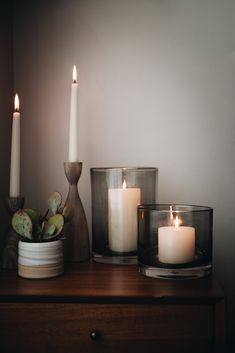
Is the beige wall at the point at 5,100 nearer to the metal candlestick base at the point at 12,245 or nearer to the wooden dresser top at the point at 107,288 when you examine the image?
the metal candlestick base at the point at 12,245

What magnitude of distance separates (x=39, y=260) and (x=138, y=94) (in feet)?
1.65

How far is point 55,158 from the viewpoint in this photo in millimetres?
1100

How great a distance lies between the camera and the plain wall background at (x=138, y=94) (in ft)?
3.50

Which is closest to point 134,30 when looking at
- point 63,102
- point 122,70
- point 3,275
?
point 122,70

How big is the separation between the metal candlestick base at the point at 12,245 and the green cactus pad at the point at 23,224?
0.25 feet

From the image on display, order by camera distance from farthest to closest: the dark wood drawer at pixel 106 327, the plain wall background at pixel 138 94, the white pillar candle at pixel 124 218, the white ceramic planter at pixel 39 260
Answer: the plain wall background at pixel 138 94 → the white pillar candle at pixel 124 218 → the white ceramic planter at pixel 39 260 → the dark wood drawer at pixel 106 327

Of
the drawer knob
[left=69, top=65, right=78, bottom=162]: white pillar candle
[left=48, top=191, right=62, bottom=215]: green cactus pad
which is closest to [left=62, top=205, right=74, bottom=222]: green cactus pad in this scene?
[left=48, top=191, right=62, bottom=215]: green cactus pad

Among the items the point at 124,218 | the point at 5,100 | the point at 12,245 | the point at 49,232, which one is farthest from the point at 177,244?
the point at 5,100

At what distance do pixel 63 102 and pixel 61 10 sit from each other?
0.23m

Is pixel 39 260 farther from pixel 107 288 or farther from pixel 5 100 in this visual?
pixel 5 100

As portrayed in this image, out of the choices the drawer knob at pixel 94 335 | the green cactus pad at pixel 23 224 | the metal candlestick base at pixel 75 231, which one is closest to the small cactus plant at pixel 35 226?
the green cactus pad at pixel 23 224

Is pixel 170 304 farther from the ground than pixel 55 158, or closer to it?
closer to it

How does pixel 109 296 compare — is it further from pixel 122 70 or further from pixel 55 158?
pixel 122 70

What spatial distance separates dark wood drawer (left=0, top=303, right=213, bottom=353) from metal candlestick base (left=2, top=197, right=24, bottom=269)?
19cm
